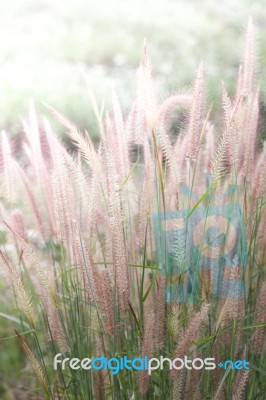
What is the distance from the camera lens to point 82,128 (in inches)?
57.3

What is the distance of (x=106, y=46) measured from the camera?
4.80ft

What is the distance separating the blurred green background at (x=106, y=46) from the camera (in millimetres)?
1363

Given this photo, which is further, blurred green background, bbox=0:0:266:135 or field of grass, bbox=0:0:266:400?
blurred green background, bbox=0:0:266:135

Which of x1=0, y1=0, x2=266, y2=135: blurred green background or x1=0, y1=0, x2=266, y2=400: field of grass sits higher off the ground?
x1=0, y1=0, x2=266, y2=135: blurred green background

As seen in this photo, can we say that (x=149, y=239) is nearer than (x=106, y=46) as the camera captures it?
Yes

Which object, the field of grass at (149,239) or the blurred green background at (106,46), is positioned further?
the blurred green background at (106,46)

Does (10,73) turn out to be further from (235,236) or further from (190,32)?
(235,236)

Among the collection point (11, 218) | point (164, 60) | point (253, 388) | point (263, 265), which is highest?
point (164, 60)

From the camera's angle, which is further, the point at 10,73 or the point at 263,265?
the point at 10,73

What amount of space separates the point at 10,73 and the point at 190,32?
41 centimetres

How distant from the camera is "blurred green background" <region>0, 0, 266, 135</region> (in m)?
1.36

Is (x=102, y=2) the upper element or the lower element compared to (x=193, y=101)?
upper

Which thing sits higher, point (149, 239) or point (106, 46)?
point (106, 46)

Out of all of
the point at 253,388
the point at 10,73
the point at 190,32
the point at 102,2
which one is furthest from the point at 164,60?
the point at 253,388
